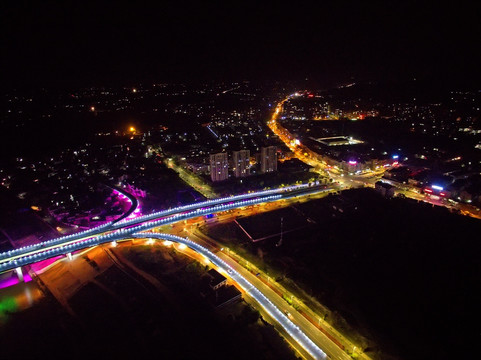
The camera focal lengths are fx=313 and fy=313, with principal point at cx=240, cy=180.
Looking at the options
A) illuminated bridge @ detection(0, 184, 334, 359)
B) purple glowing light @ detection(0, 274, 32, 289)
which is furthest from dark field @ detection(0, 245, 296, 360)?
purple glowing light @ detection(0, 274, 32, 289)

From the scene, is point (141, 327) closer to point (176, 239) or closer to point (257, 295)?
point (257, 295)

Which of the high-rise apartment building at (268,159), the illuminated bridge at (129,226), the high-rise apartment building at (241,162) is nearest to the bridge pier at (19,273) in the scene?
the illuminated bridge at (129,226)

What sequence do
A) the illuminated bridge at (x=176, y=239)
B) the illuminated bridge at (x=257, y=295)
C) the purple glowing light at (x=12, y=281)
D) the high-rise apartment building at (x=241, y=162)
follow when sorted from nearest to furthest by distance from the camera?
the illuminated bridge at (x=257, y=295), the illuminated bridge at (x=176, y=239), the purple glowing light at (x=12, y=281), the high-rise apartment building at (x=241, y=162)

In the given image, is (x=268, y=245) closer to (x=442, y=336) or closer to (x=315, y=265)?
(x=315, y=265)

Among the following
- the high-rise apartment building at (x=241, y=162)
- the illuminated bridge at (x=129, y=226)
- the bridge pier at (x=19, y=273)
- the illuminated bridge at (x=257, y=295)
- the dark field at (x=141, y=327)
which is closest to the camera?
the dark field at (x=141, y=327)

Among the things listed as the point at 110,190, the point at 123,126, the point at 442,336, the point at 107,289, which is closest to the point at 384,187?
the point at 442,336

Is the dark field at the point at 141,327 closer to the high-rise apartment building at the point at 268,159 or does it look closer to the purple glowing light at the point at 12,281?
the purple glowing light at the point at 12,281

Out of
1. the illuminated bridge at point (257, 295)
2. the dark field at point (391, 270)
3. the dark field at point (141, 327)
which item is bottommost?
the dark field at point (391, 270)
